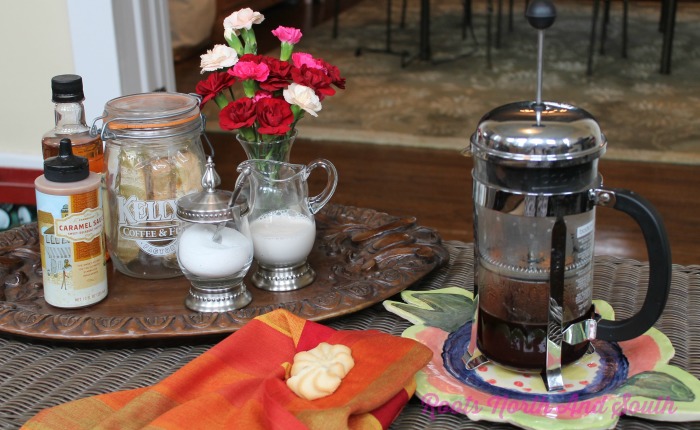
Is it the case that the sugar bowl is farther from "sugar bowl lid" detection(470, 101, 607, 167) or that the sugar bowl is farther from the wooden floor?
the wooden floor

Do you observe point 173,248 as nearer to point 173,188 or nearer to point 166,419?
point 173,188

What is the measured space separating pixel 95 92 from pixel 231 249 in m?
0.99

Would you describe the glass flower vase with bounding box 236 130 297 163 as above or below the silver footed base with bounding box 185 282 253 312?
above

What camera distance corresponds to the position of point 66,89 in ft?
3.72

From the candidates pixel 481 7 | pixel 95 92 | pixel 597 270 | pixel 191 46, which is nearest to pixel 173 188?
pixel 597 270

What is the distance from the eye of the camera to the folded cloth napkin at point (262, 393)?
836mm

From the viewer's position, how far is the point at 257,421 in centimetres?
84

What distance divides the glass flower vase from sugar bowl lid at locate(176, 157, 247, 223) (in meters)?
0.09

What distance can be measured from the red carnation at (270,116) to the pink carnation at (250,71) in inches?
1.4

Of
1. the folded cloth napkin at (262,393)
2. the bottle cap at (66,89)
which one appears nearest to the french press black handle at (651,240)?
the folded cloth napkin at (262,393)

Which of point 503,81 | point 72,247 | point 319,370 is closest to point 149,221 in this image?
point 72,247

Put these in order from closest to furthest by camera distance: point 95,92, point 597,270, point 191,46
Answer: point 597,270
point 95,92
point 191,46

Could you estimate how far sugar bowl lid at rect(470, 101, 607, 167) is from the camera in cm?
83

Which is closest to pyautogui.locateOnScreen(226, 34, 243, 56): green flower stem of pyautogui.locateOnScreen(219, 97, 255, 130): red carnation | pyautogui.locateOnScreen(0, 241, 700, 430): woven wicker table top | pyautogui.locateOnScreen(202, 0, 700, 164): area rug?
pyautogui.locateOnScreen(219, 97, 255, 130): red carnation
